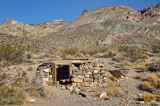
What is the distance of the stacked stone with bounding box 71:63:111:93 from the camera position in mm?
8852

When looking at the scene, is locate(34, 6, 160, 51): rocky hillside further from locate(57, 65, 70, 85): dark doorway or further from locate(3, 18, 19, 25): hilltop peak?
locate(3, 18, 19, 25): hilltop peak

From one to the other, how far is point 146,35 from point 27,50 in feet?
111

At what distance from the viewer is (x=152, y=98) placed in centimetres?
675

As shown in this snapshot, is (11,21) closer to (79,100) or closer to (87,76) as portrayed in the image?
(87,76)

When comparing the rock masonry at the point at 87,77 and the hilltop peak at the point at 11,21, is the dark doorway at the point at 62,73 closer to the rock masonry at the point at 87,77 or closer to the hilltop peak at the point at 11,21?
the rock masonry at the point at 87,77

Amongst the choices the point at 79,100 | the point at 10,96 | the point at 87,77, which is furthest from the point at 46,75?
the point at 10,96

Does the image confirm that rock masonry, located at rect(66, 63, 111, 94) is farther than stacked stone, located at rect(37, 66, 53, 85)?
No

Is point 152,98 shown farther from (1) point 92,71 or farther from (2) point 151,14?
(2) point 151,14

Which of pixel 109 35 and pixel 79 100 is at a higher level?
pixel 109 35

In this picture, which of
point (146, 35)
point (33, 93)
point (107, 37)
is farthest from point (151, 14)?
point (33, 93)

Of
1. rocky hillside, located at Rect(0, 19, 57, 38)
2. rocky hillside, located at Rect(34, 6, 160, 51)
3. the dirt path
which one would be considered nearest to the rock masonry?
the dirt path

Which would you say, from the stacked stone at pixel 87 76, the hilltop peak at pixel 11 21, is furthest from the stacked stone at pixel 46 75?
the hilltop peak at pixel 11 21

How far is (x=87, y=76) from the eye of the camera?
9.13m

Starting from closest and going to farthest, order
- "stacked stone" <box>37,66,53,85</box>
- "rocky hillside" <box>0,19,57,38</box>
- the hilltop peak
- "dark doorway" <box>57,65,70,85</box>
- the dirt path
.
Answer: the dirt path, "stacked stone" <box>37,66,53,85</box>, "dark doorway" <box>57,65,70,85</box>, "rocky hillside" <box>0,19,57,38</box>, the hilltop peak
